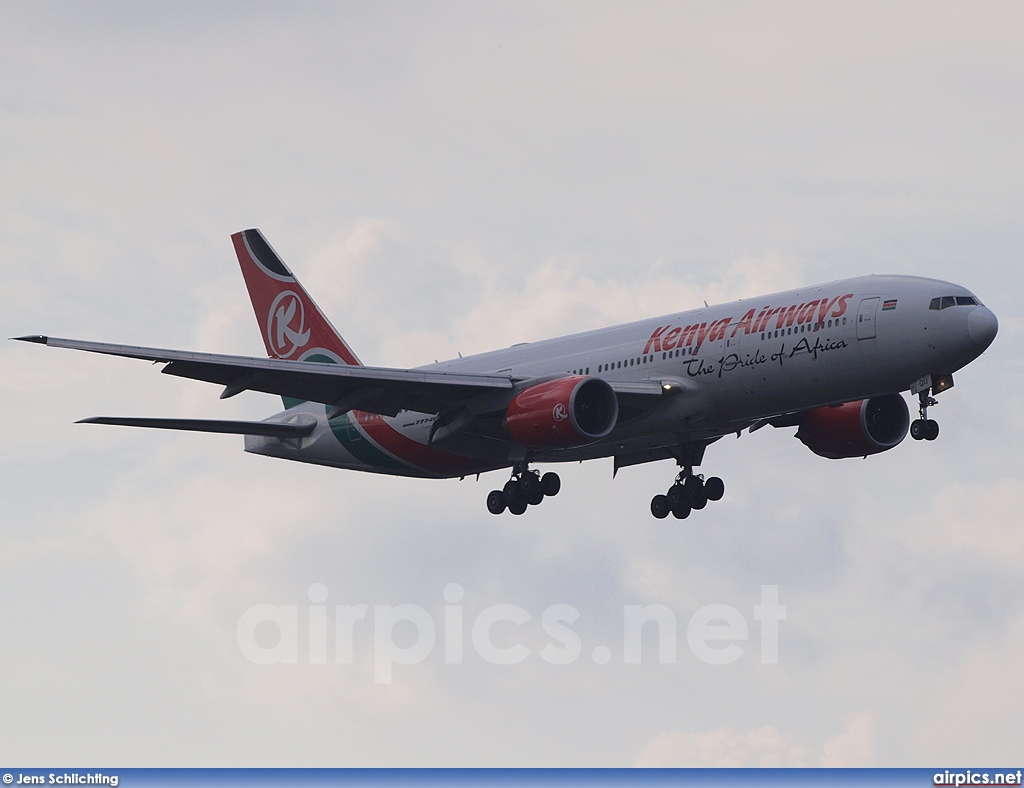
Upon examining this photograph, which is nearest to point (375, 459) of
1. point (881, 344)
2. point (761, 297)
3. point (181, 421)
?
point (181, 421)

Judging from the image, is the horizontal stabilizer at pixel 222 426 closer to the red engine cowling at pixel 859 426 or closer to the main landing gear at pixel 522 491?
the main landing gear at pixel 522 491

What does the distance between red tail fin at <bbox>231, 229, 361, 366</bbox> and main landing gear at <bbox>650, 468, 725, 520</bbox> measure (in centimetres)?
1173

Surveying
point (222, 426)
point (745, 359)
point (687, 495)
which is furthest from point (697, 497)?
point (222, 426)

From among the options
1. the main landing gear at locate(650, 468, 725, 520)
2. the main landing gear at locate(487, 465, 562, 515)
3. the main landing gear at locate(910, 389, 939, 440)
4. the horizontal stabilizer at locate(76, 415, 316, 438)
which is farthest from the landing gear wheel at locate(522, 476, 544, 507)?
the main landing gear at locate(910, 389, 939, 440)

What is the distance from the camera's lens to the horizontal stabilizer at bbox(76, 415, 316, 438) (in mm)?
45125

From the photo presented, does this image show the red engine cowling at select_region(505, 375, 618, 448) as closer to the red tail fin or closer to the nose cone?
the nose cone

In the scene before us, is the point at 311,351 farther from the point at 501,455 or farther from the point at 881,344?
the point at 881,344

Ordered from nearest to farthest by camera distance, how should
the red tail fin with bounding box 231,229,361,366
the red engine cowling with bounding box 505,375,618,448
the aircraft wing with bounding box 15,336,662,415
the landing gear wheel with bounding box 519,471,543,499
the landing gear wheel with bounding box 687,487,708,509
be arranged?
the aircraft wing with bounding box 15,336,662,415, the red engine cowling with bounding box 505,375,618,448, the landing gear wheel with bounding box 519,471,543,499, the landing gear wheel with bounding box 687,487,708,509, the red tail fin with bounding box 231,229,361,366

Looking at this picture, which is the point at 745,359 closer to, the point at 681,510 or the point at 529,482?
the point at 681,510

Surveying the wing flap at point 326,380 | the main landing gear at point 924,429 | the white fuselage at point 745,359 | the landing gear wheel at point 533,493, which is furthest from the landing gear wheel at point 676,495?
the main landing gear at point 924,429

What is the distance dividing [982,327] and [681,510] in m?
12.6

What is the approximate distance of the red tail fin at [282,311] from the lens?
54.0 meters

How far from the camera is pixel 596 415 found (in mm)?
42688

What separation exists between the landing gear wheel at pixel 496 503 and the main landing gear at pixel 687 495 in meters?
4.83
